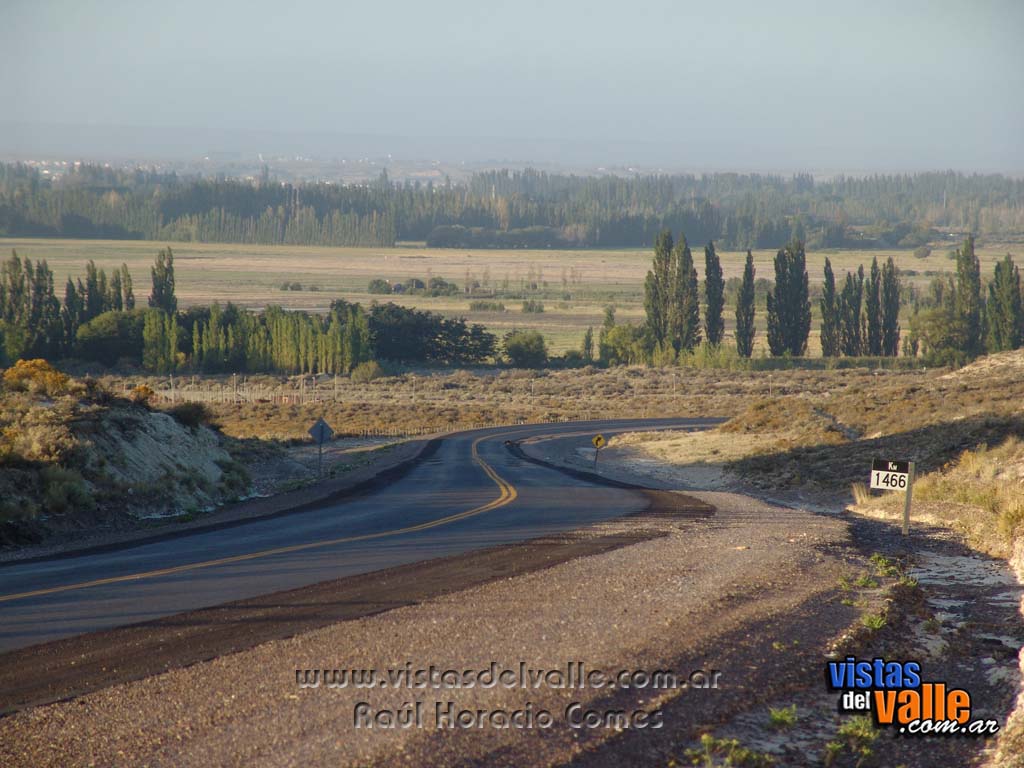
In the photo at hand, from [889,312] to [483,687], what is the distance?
94896 mm

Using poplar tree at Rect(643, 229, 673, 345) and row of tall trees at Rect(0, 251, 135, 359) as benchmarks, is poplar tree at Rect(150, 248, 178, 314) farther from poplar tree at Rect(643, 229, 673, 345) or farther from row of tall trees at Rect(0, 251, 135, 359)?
poplar tree at Rect(643, 229, 673, 345)

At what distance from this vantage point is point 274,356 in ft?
300

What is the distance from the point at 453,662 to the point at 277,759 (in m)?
2.45

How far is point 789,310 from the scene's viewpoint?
3772 inches

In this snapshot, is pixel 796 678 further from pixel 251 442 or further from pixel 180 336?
pixel 180 336

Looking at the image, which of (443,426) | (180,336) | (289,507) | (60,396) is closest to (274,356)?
(180,336)

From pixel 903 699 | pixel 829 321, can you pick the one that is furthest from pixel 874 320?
pixel 903 699

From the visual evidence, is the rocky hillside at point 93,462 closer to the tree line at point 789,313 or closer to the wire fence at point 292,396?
the wire fence at point 292,396

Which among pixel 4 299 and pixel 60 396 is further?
pixel 4 299

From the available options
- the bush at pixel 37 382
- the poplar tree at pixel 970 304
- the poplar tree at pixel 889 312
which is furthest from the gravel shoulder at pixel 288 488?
the poplar tree at pixel 889 312

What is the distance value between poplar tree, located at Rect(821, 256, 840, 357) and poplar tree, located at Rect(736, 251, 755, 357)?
6.32 metres

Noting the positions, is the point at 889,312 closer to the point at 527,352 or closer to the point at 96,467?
the point at 527,352

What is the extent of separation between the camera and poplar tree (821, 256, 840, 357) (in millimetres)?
95875

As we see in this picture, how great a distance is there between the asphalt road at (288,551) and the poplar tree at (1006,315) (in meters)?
66.8
